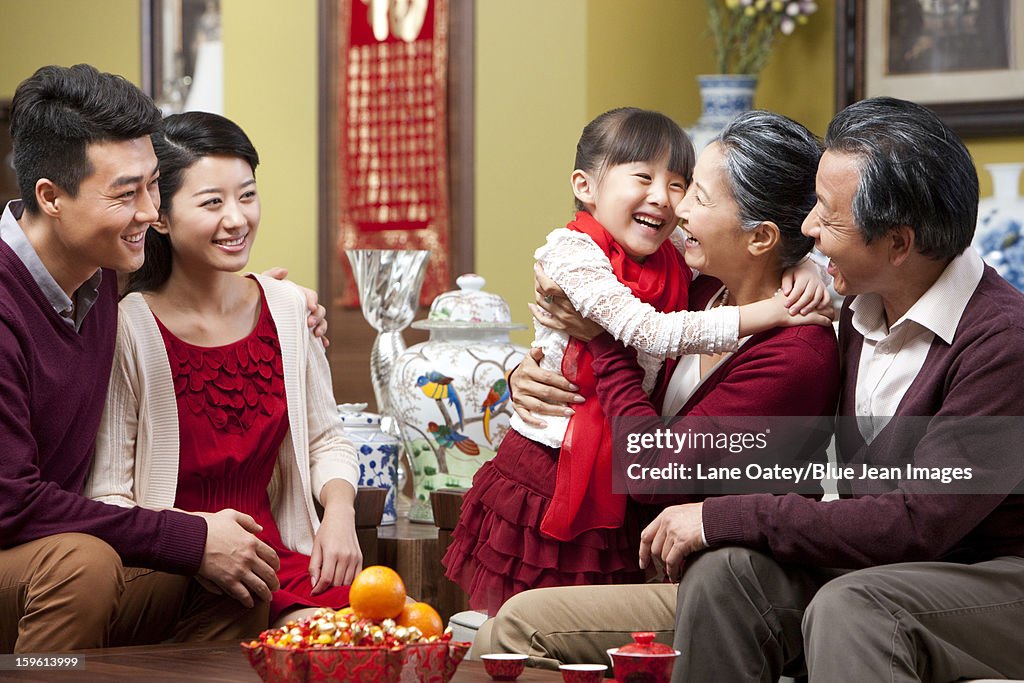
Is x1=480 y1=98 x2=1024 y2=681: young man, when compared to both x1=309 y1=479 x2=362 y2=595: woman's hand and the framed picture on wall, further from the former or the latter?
the framed picture on wall

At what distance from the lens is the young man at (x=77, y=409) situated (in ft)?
6.37

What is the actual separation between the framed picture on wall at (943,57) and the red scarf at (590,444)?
254cm

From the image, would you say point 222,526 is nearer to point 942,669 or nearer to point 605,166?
point 605,166

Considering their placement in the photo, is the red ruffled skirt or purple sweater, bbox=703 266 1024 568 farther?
the red ruffled skirt

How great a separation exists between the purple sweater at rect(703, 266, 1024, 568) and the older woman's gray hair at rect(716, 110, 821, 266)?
0.28 m

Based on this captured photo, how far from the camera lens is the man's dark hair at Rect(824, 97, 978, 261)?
5.83 feet

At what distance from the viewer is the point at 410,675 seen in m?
1.51

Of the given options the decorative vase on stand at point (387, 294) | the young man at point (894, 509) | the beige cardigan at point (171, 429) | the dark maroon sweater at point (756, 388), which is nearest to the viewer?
the young man at point (894, 509)

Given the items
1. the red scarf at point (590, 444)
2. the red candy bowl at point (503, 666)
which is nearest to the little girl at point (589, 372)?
the red scarf at point (590, 444)

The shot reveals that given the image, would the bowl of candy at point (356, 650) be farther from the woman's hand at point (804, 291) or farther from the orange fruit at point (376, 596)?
the woman's hand at point (804, 291)

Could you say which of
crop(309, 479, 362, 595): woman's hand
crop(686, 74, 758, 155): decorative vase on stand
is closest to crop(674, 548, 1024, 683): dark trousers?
crop(309, 479, 362, 595): woman's hand

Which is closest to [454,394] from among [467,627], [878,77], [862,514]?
[467,627]

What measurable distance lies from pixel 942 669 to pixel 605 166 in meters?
0.87

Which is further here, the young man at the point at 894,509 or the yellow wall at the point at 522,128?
the yellow wall at the point at 522,128
